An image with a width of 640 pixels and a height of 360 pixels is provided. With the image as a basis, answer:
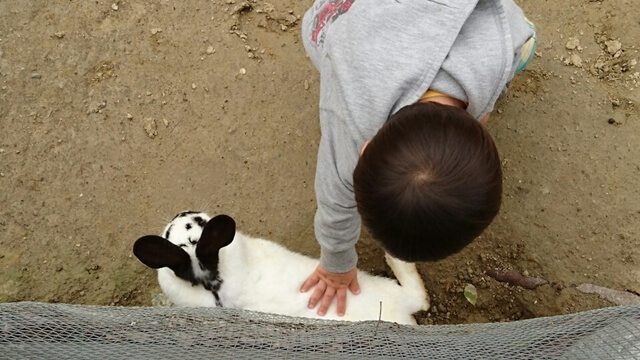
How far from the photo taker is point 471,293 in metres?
2.26

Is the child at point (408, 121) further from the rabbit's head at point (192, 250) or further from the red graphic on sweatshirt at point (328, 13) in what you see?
the rabbit's head at point (192, 250)

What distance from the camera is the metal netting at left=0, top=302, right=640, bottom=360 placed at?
4.46 ft

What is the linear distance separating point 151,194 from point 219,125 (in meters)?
0.44

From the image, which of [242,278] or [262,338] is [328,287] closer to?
[242,278]

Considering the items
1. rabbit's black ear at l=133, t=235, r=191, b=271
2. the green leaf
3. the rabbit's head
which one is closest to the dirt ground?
the green leaf

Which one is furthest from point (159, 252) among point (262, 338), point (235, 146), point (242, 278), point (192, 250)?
point (235, 146)

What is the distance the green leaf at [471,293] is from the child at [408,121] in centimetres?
64

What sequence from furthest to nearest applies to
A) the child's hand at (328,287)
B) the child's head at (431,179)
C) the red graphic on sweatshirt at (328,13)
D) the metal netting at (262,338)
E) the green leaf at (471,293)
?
the green leaf at (471,293)
the child's hand at (328,287)
the red graphic on sweatshirt at (328,13)
the metal netting at (262,338)
the child's head at (431,179)

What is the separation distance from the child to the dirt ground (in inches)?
23.9

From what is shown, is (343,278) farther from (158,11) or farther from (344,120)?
(158,11)

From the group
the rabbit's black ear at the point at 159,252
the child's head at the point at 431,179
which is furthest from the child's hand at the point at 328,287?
the child's head at the point at 431,179

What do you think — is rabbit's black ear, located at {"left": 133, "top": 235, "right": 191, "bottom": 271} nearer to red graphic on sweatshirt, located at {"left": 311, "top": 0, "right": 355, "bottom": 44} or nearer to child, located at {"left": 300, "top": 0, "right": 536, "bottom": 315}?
child, located at {"left": 300, "top": 0, "right": 536, "bottom": 315}

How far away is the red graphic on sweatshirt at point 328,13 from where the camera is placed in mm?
1713

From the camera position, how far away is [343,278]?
193 cm
